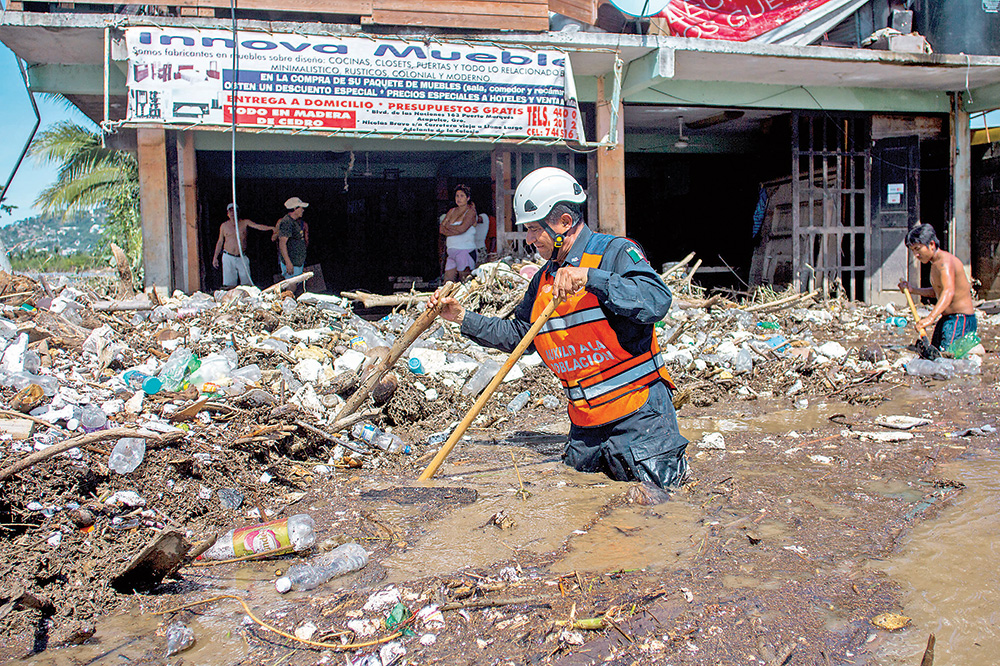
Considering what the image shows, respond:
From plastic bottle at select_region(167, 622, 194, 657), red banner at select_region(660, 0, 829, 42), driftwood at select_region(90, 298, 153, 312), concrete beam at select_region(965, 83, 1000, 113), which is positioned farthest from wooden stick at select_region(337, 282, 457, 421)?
concrete beam at select_region(965, 83, 1000, 113)

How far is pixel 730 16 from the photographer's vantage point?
8180mm

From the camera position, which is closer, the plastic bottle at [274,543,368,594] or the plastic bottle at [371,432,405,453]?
the plastic bottle at [274,543,368,594]

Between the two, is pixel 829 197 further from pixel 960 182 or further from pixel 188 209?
pixel 188 209

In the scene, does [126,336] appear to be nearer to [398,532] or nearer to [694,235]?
[398,532]

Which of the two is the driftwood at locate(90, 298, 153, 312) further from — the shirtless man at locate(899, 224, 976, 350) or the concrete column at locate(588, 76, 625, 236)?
the shirtless man at locate(899, 224, 976, 350)

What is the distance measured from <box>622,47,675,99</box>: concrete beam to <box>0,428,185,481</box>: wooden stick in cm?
615

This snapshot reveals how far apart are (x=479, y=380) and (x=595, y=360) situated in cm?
224

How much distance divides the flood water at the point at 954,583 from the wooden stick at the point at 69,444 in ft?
9.14

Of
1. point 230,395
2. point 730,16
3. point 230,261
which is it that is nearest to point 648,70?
point 730,16

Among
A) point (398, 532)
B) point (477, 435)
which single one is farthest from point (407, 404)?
point (398, 532)

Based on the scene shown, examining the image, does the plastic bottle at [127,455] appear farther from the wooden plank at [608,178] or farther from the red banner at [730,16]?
the red banner at [730,16]

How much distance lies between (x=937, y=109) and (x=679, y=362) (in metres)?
6.58

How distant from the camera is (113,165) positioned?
1709 cm

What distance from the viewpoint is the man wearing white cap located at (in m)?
9.13
